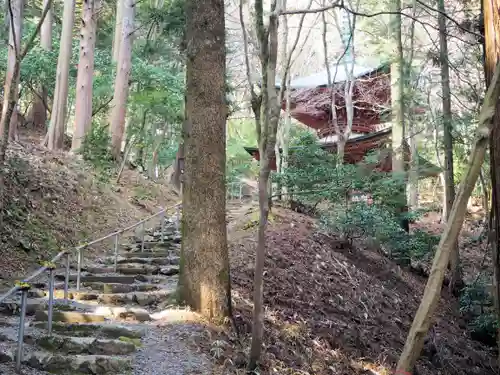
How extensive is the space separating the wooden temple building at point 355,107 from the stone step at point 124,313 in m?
13.6

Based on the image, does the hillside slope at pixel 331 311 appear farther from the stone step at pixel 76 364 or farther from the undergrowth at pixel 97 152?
the undergrowth at pixel 97 152

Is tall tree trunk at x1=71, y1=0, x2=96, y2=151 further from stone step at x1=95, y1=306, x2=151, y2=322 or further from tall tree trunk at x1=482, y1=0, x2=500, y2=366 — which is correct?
tall tree trunk at x1=482, y1=0, x2=500, y2=366

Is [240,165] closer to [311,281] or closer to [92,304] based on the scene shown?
[311,281]

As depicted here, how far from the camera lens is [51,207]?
10992 mm

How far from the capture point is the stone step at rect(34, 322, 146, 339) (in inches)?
233

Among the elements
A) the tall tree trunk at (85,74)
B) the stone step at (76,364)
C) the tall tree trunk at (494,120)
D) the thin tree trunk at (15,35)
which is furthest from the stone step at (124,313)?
the tall tree trunk at (85,74)

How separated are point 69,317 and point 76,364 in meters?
1.31

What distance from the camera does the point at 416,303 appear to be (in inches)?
471

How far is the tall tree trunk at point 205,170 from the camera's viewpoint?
6.59 meters

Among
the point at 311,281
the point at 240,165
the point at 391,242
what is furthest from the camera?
the point at 240,165

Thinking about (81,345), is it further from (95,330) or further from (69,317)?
(69,317)

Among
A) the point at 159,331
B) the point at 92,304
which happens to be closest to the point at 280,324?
the point at 159,331

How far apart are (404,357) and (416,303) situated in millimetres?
9289

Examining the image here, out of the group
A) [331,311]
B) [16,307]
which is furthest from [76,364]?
[331,311]
